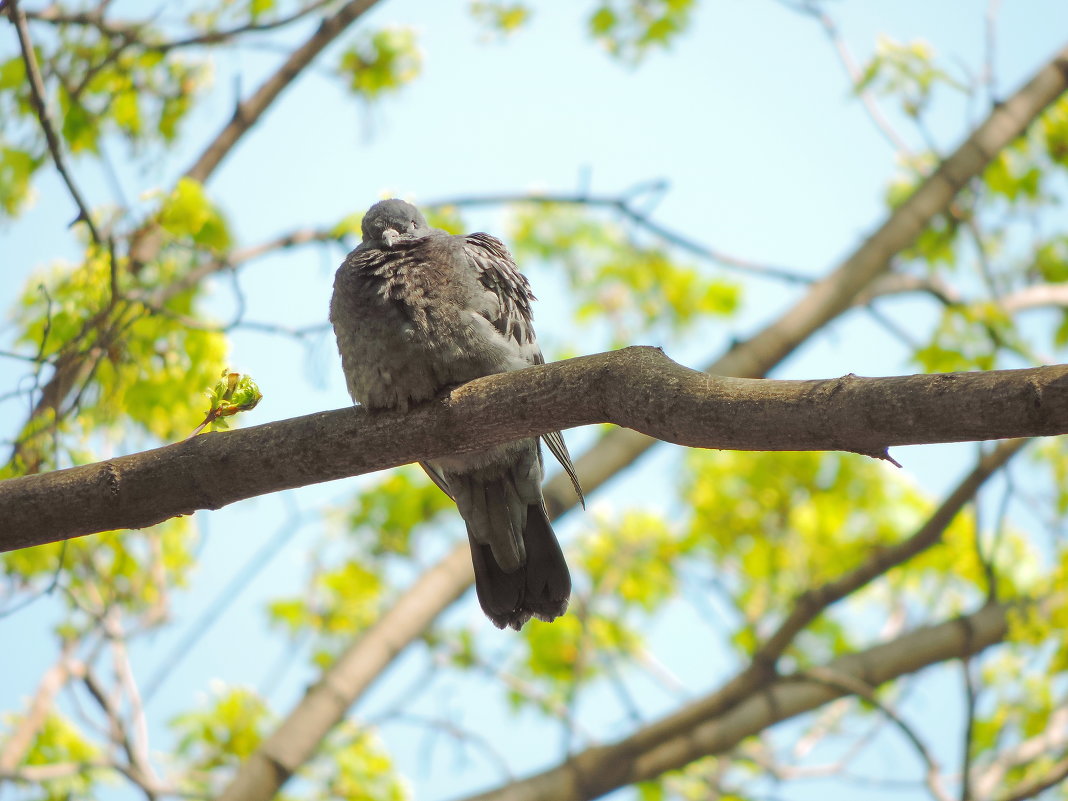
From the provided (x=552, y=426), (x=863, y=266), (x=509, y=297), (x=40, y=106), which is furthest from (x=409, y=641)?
(x=863, y=266)

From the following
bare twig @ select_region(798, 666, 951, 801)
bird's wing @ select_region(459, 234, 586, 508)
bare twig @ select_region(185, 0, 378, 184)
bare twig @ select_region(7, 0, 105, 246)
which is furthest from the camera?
bare twig @ select_region(185, 0, 378, 184)

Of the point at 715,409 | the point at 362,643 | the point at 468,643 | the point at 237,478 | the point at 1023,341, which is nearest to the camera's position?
the point at 715,409

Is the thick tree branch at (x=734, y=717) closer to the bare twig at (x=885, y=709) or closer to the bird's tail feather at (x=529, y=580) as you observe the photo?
the bare twig at (x=885, y=709)

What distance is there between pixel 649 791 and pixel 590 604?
133 centimetres

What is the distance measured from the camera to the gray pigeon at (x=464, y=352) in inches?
128

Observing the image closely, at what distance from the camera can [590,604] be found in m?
7.04

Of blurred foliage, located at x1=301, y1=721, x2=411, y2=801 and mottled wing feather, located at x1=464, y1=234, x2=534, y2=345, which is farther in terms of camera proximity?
blurred foliage, located at x1=301, y1=721, x2=411, y2=801

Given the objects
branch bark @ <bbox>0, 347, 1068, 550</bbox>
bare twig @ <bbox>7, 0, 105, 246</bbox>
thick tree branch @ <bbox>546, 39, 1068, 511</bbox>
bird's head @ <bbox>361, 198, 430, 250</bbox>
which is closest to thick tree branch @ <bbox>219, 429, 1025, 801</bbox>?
thick tree branch @ <bbox>546, 39, 1068, 511</bbox>

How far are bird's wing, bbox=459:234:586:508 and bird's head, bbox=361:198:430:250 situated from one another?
0.77ft

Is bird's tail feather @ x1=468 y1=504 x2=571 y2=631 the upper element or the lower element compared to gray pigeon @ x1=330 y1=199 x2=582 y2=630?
lower

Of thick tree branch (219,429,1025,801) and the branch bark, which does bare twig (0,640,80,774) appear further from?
the branch bark

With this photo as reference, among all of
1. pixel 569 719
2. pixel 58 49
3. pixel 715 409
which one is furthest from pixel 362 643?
pixel 58 49

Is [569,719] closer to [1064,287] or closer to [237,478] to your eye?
[237,478]

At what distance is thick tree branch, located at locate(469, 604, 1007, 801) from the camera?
4.62 m
